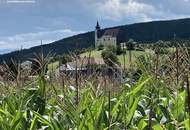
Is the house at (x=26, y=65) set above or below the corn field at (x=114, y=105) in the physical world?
above

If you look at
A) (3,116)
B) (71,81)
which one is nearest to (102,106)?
(3,116)

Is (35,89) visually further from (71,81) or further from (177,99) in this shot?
(71,81)

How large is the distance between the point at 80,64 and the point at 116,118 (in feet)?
2.63

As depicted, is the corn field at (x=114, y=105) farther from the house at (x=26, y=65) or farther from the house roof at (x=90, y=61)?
the house at (x=26, y=65)

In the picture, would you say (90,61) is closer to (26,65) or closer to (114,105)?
(26,65)

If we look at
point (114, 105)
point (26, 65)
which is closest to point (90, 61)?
point (26, 65)

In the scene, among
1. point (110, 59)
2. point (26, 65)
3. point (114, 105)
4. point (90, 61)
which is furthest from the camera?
point (26, 65)

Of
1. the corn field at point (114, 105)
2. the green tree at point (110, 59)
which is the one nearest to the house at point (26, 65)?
the corn field at point (114, 105)

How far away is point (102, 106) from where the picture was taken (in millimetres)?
2191

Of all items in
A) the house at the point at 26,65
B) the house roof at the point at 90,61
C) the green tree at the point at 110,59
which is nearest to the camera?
the green tree at the point at 110,59

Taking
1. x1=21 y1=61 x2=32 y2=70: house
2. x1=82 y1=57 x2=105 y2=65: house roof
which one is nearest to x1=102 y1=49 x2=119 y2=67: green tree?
x1=82 y1=57 x2=105 y2=65: house roof

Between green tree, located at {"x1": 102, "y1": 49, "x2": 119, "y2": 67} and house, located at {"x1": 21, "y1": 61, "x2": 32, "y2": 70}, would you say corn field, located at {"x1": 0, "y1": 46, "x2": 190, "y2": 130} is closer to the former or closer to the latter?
green tree, located at {"x1": 102, "y1": 49, "x2": 119, "y2": 67}

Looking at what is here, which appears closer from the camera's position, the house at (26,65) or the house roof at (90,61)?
the house roof at (90,61)

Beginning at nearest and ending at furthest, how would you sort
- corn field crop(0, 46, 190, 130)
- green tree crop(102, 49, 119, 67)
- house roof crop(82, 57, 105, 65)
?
corn field crop(0, 46, 190, 130), green tree crop(102, 49, 119, 67), house roof crop(82, 57, 105, 65)
